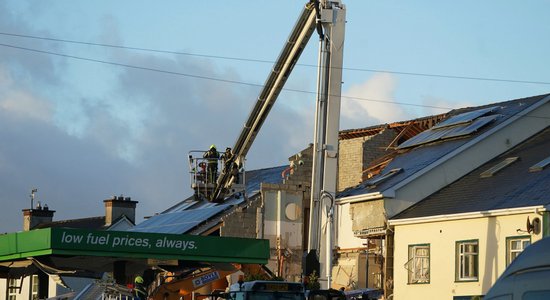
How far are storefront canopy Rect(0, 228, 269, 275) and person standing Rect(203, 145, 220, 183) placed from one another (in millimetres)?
11530

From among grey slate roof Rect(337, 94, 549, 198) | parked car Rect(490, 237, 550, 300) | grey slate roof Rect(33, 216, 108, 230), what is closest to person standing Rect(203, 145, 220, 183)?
grey slate roof Rect(337, 94, 549, 198)

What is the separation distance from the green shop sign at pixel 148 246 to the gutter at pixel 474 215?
8.19 meters

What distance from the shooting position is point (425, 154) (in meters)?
43.7

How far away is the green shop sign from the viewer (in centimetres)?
3109

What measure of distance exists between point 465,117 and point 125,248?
60.5 ft

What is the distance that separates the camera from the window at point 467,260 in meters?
37.1

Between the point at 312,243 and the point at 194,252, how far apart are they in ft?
11.2

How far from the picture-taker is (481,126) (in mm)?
42594

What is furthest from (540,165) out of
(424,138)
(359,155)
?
(359,155)

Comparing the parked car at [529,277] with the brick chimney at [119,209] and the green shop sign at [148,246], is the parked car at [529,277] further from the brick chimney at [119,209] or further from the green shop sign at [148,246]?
the brick chimney at [119,209]

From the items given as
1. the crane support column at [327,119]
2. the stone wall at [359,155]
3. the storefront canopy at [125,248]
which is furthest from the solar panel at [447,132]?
the storefront canopy at [125,248]

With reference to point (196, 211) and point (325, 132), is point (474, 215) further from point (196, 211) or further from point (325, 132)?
point (196, 211)

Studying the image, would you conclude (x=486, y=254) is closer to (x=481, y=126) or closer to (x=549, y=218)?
(x=549, y=218)

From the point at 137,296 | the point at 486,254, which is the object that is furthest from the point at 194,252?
the point at 486,254
